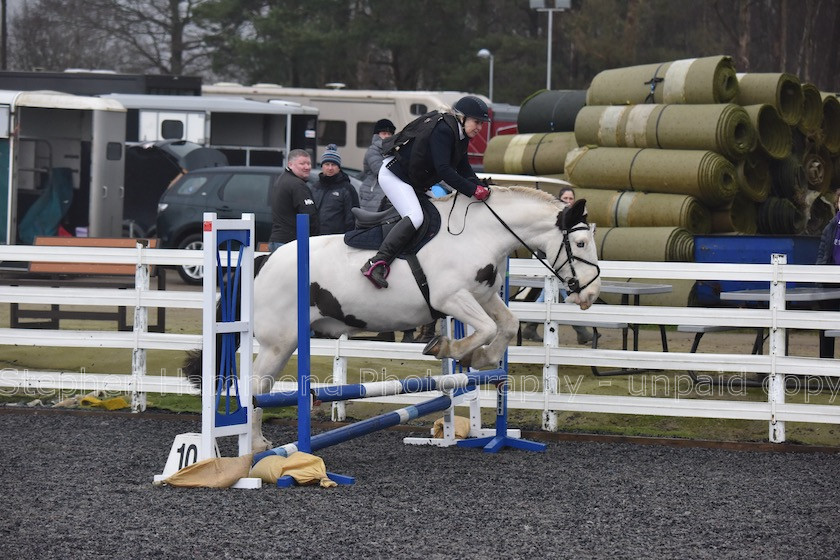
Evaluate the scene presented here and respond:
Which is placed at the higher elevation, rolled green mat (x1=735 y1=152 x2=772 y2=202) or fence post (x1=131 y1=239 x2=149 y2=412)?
rolled green mat (x1=735 y1=152 x2=772 y2=202)

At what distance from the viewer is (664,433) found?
8930 millimetres

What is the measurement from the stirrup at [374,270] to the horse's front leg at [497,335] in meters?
0.70

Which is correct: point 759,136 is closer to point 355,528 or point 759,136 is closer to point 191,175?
point 191,175

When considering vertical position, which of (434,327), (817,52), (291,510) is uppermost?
(817,52)

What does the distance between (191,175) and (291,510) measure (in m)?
12.8

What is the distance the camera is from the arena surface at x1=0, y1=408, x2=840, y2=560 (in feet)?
17.8

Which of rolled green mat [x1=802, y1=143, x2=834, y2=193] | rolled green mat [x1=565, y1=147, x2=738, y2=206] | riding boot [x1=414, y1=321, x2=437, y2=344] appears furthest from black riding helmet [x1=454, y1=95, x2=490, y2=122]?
rolled green mat [x1=802, y1=143, x2=834, y2=193]

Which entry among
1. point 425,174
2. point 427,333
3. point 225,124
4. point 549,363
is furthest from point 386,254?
point 225,124

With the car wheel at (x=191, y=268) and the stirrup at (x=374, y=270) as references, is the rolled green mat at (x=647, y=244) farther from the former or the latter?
the stirrup at (x=374, y=270)

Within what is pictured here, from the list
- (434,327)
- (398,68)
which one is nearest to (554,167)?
(434,327)

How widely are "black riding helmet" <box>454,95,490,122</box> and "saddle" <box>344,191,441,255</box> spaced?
588mm

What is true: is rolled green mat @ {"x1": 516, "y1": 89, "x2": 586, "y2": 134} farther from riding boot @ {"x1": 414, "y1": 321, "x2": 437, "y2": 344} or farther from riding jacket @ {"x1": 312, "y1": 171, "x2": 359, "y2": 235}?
riding boot @ {"x1": 414, "y1": 321, "x2": 437, "y2": 344}

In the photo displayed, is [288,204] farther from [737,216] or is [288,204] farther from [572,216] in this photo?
[737,216]

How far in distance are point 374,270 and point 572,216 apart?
4.15 ft
